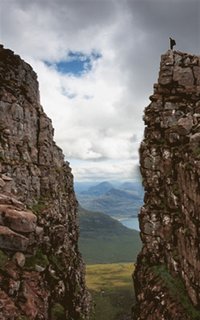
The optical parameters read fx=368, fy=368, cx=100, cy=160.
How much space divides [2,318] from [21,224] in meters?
15.5

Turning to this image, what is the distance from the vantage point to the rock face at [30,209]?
187 ft

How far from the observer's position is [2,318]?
161 feet

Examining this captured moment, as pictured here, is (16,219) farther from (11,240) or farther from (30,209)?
(30,209)

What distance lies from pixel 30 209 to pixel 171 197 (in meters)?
29.5

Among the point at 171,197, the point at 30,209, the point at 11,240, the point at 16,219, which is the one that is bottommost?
the point at 11,240

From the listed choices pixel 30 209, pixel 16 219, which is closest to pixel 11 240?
pixel 16 219

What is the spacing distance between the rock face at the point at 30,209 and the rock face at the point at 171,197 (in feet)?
58.8

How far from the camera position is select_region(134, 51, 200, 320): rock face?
57.7 meters

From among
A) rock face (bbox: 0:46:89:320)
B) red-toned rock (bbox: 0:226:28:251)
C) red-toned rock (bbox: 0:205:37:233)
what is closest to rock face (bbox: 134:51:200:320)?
rock face (bbox: 0:46:89:320)

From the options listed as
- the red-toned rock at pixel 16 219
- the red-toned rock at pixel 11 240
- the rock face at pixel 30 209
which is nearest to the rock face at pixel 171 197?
the rock face at pixel 30 209

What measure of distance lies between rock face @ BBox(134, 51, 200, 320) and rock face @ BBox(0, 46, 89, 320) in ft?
58.8

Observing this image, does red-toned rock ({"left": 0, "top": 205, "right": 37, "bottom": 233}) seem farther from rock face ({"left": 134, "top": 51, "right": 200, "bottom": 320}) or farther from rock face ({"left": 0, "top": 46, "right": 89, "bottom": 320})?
rock face ({"left": 134, "top": 51, "right": 200, "bottom": 320})

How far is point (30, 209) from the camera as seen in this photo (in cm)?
7644

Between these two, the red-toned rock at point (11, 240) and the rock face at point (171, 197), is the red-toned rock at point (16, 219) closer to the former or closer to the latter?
the red-toned rock at point (11, 240)
